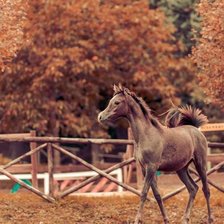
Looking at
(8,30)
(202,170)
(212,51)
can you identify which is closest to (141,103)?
(202,170)

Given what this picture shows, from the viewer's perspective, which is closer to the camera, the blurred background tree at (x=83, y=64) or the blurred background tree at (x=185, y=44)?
the blurred background tree at (x=83, y=64)

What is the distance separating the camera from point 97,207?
17938 millimetres

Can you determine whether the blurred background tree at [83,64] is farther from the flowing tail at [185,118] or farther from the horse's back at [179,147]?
the horse's back at [179,147]

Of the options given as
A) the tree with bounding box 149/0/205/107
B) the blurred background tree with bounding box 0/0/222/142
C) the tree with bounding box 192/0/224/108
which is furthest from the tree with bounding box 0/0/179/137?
the tree with bounding box 192/0/224/108

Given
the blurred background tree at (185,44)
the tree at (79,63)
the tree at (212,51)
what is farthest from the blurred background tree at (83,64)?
the tree at (212,51)

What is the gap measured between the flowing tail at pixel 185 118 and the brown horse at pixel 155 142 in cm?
12

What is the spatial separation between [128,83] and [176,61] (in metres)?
2.70

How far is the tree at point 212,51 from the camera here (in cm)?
2219

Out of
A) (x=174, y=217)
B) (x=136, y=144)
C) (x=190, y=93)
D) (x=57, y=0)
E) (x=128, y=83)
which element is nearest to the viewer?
(x=136, y=144)

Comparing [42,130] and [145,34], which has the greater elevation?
[145,34]

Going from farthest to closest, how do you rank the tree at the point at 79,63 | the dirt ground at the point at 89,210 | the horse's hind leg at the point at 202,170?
the tree at the point at 79,63, the dirt ground at the point at 89,210, the horse's hind leg at the point at 202,170

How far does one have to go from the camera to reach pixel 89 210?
17.8m

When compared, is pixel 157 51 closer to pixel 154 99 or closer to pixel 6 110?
pixel 154 99

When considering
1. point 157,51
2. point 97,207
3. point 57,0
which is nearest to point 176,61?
point 157,51
